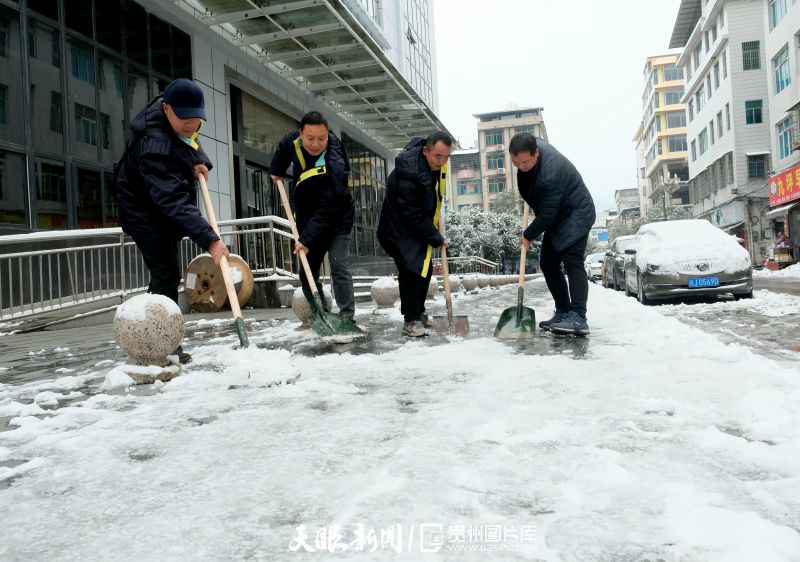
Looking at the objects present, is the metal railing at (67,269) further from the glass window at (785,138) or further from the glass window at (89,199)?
the glass window at (785,138)

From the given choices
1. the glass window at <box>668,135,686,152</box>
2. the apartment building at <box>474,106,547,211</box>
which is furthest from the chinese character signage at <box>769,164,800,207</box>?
the apartment building at <box>474,106,547,211</box>

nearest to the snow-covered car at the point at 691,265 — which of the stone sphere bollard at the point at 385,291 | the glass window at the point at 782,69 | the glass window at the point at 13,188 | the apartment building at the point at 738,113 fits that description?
the stone sphere bollard at the point at 385,291

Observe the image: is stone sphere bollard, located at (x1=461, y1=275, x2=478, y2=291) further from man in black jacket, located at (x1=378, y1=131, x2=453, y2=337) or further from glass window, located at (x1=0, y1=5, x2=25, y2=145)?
glass window, located at (x1=0, y1=5, x2=25, y2=145)

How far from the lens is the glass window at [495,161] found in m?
71.3

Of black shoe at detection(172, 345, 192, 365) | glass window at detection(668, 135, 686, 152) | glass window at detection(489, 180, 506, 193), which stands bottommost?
black shoe at detection(172, 345, 192, 365)

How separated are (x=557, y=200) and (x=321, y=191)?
197 cm

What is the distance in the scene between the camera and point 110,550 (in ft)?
4.40

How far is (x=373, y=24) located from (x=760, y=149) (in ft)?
83.4

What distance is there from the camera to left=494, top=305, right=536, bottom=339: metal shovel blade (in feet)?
15.1

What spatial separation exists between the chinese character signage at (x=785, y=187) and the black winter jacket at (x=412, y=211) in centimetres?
2452

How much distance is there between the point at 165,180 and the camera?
3.77 metres

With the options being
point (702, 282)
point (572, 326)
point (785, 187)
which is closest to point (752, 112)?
point (785, 187)

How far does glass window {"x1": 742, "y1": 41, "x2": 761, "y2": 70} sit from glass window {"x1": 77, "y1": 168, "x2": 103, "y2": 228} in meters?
35.2

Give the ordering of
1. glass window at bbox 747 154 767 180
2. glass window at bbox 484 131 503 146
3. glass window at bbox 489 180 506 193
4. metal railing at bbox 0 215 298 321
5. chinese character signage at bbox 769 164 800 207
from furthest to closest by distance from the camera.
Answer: glass window at bbox 484 131 503 146 < glass window at bbox 489 180 506 193 < glass window at bbox 747 154 767 180 < chinese character signage at bbox 769 164 800 207 < metal railing at bbox 0 215 298 321
